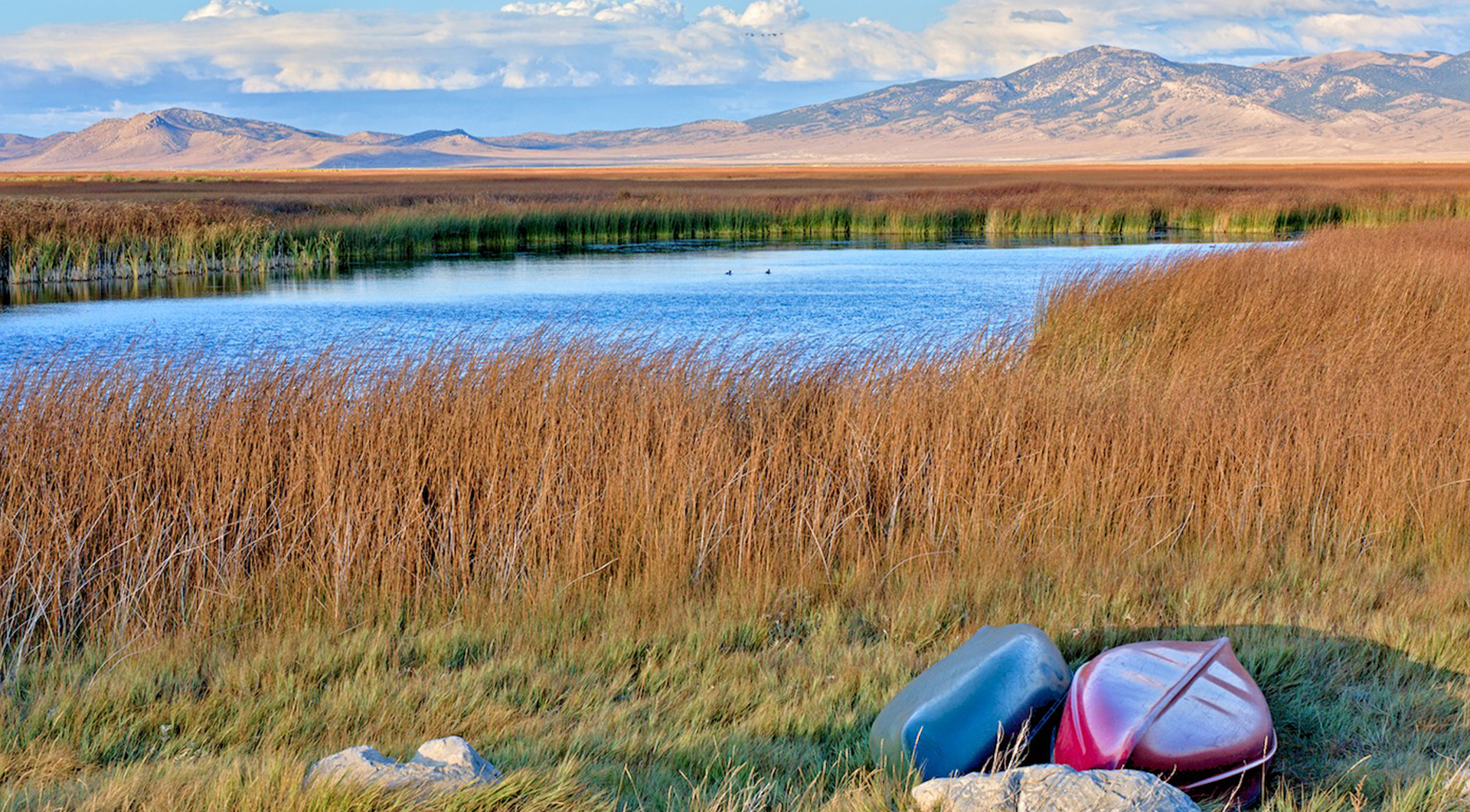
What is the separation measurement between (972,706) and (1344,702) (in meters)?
1.41

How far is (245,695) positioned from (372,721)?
0.54 meters

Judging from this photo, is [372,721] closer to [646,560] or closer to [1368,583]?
[646,560]

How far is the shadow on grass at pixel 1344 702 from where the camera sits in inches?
142

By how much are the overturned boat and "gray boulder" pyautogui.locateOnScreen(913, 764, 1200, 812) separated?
29 cm

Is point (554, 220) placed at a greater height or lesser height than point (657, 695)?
greater

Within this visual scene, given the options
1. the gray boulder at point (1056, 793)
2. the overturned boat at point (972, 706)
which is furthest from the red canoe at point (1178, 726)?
the gray boulder at point (1056, 793)

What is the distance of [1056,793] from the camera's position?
298 cm

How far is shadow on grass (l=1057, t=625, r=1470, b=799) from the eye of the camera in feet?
11.8

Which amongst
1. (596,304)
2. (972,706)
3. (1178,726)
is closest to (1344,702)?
(1178,726)

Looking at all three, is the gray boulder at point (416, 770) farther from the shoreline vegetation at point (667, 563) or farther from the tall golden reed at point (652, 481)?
the tall golden reed at point (652, 481)

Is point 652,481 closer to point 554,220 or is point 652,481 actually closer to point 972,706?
point 972,706

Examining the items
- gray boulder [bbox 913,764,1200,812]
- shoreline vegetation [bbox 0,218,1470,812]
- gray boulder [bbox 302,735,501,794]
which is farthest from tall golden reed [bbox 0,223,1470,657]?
gray boulder [bbox 913,764,1200,812]

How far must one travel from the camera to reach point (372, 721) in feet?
12.6

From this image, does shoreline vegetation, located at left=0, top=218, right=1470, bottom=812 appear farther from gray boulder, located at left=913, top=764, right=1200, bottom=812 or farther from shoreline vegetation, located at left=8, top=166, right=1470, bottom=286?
shoreline vegetation, located at left=8, top=166, right=1470, bottom=286
